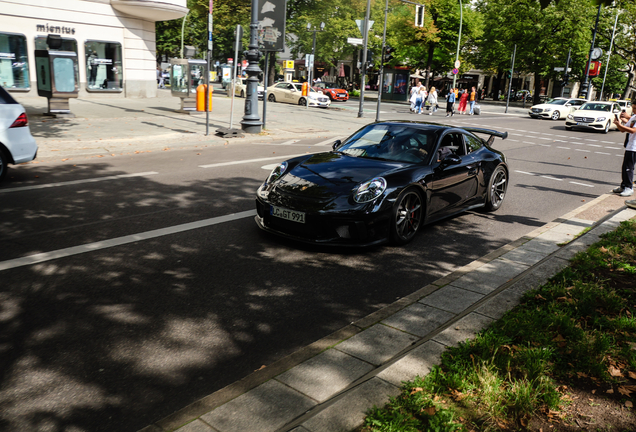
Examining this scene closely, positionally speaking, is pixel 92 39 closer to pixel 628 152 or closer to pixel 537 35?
pixel 628 152

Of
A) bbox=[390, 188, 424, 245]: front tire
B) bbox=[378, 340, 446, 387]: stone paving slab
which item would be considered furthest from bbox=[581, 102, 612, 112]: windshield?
bbox=[378, 340, 446, 387]: stone paving slab

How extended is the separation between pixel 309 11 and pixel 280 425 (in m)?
49.8

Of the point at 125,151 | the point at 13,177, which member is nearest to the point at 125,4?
the point at 125,151

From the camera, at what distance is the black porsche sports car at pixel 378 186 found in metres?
5.42

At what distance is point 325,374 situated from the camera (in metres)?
3.15

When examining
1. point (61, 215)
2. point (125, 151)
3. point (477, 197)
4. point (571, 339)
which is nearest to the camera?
point (571, 339)

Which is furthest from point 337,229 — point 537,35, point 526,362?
point 537,35

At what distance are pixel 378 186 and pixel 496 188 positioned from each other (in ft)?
10.3

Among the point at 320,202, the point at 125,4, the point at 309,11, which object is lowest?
the point at 320,202

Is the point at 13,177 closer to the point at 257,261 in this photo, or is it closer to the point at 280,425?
the point at 257,261

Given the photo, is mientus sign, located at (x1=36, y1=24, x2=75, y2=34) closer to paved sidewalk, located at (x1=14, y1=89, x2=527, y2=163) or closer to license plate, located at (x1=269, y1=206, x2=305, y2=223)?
paved sidewalk, located at (x1=14, y1=89, x2=527, y2=163)

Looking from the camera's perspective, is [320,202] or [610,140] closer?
[320,202]

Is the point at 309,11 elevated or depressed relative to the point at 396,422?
elevated

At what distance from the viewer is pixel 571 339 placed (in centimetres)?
361
